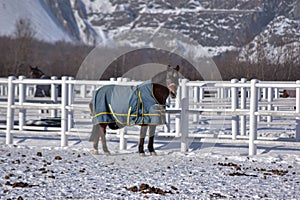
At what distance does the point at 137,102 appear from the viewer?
10172 mm

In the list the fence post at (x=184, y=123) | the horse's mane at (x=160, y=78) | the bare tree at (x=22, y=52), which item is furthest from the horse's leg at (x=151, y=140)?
the bare tree at (x=22, y=52)

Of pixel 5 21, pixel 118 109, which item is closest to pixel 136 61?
pixel 118 109

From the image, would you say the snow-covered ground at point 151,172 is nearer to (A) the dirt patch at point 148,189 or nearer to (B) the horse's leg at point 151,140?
(A) the dirt patch at point 148,189

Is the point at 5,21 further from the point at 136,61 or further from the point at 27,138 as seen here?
the point at 27,138

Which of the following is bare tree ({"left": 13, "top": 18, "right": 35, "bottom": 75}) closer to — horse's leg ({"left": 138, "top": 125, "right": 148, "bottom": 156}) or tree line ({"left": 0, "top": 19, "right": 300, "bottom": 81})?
tree line ({"left": 0, "top": 19, "right": 300, "bottom": 81})

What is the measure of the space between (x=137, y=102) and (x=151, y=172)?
5.21 feet

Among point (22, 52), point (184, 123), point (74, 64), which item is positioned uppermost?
point (22, 52)

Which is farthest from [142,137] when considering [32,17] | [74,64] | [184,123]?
[32,17]

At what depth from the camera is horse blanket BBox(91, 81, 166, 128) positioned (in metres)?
10.2

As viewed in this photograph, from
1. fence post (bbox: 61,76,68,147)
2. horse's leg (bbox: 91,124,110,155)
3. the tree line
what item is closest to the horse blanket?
horse's leg (bbox: 91,124,110,155)

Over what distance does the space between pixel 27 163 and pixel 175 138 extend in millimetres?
3403

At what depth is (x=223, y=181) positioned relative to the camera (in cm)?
820

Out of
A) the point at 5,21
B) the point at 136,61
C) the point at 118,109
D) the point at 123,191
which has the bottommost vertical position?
the point at 123,191

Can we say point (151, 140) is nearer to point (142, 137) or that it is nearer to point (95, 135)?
point (142, 137)
